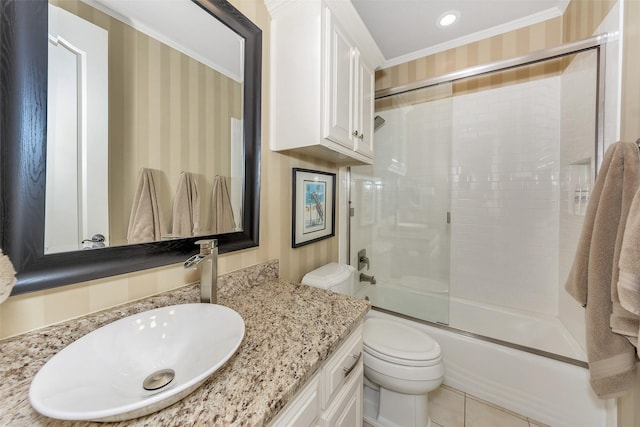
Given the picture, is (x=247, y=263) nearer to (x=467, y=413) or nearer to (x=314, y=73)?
(x=314, y=73)

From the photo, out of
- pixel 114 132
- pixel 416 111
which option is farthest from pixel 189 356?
pixel 416 111

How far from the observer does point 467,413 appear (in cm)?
141

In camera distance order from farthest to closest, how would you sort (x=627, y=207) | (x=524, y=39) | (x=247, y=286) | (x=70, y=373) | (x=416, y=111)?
(x=416, y=111) < (x=524, y=39) < (x=247, y=286) < (x=627, y=207) < (x=70, y=373)

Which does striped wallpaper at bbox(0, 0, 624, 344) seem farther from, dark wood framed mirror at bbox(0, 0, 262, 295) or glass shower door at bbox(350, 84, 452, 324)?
glass shower door at bbox(350, 84, 452, 324)

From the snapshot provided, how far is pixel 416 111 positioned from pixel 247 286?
1.95m

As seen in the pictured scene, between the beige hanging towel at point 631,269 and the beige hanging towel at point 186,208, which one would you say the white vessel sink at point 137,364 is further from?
the beige hanging towel at point 631,269

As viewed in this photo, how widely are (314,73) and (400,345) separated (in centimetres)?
149

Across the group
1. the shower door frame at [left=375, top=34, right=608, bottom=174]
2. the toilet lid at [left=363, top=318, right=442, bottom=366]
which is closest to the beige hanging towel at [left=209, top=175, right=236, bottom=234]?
the toilet lid at [left=363, top=318, right=442, bottom=366]

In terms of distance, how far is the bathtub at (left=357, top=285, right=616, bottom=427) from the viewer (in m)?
1.25

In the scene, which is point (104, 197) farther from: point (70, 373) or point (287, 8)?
point (287, 8)

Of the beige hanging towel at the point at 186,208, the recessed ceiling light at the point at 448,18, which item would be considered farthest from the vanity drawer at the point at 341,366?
the recessed ceiling light at the point at 448,18

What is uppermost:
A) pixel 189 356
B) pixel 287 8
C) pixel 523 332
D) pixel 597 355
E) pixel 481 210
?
pixel 287 8

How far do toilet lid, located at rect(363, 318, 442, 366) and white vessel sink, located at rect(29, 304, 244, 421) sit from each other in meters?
0.92

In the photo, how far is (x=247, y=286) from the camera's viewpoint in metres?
1.09
